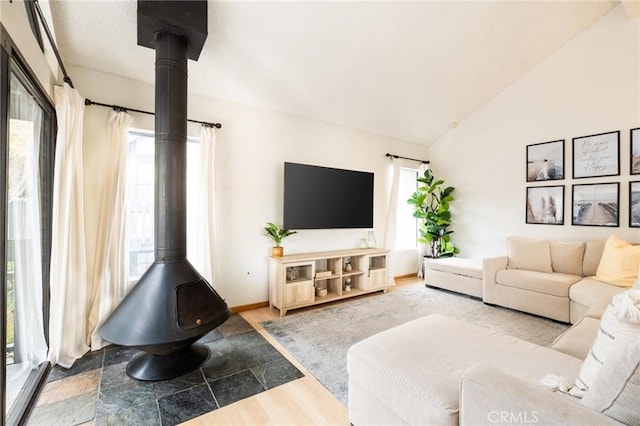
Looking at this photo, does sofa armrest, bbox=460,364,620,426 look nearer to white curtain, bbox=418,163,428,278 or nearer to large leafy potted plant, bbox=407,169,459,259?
large leafy potted plant, bbox=407,169,459,259

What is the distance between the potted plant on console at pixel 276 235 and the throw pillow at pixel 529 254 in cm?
300

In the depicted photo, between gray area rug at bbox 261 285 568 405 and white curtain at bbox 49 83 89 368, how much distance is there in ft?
5.23

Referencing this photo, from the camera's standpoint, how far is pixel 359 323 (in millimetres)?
3086

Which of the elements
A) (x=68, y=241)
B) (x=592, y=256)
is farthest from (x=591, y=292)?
(x=68, y=241)

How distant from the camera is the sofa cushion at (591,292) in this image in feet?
8.84

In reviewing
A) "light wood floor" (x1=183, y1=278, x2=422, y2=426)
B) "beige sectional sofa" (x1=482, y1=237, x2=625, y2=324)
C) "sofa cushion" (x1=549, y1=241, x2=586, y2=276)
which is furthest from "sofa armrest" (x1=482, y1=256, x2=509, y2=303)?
"light wood floor" (x1=183, y1=278, x2=422, y2=426)

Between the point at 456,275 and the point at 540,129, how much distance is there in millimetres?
2366

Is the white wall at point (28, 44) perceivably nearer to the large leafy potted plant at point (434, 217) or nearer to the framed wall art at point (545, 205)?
the large leafy potted plant at point (434, 217)

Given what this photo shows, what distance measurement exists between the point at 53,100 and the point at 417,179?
4.77 metres

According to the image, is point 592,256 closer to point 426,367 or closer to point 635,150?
point 635,150

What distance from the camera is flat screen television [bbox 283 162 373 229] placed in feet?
11.7

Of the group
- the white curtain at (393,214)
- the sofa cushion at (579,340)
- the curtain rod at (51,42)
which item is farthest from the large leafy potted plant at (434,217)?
the curtain rod at (51,42)

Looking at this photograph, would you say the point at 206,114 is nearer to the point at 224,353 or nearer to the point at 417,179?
the point at 224,353

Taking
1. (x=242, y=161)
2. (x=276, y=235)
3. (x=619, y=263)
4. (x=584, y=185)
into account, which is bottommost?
(x=619, y=263)
